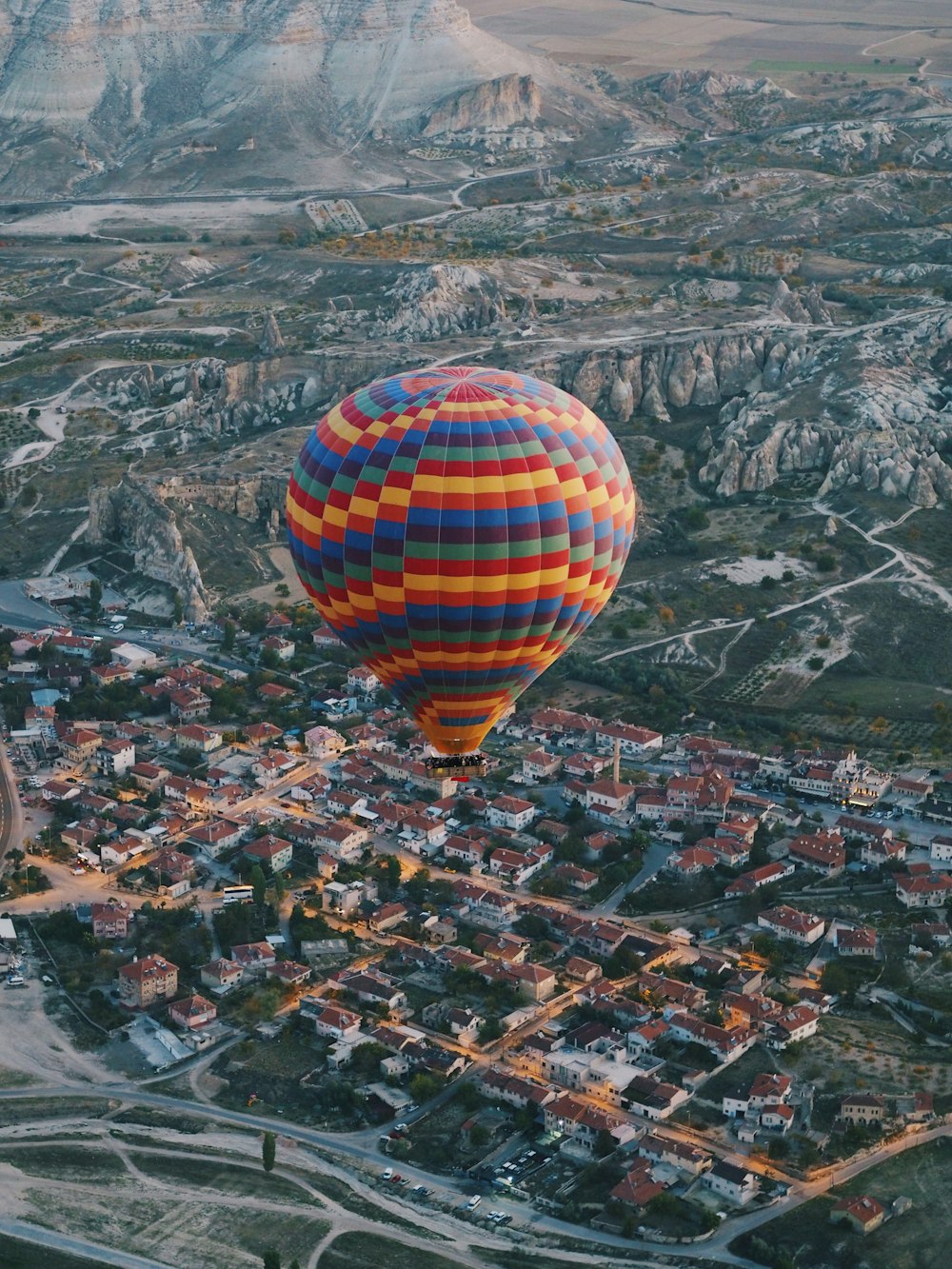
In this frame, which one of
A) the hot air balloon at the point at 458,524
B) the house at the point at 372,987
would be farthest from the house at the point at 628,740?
the hot air balloon at the point at 458,524

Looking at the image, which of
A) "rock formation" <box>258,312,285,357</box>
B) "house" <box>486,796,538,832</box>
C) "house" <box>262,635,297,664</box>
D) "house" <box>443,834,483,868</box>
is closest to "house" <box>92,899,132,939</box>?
"house" <box>443,834,483,868</box>

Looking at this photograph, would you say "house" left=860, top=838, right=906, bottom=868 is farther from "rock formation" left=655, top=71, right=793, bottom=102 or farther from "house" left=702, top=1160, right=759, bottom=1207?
"rock formation" left=655, top=71, right=793, bottom=102

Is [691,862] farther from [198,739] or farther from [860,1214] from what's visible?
[860,1214]

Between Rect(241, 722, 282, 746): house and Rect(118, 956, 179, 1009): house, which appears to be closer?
Rect(118, 956, 179, 1009): house

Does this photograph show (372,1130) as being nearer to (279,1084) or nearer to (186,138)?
(279,1084)

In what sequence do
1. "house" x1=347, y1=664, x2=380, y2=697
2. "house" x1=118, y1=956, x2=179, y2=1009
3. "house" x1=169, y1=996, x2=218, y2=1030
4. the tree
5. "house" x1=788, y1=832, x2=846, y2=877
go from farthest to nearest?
"house" x1=347, y1=664, x2=380, y2=697 → "house" x1=788, y1=832, x2=846, y2=877 → the tree → "house" x1=118, y1=956, x2=179, y2=1009 → "house" x1=169, y1=996, x2=218, y2=1030

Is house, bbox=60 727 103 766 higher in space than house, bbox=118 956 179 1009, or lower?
lower

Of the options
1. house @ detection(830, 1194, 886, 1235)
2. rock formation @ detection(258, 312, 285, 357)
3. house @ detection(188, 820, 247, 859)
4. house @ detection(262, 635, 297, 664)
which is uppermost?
rock formation @ detection(258, 312, 285, 357)
